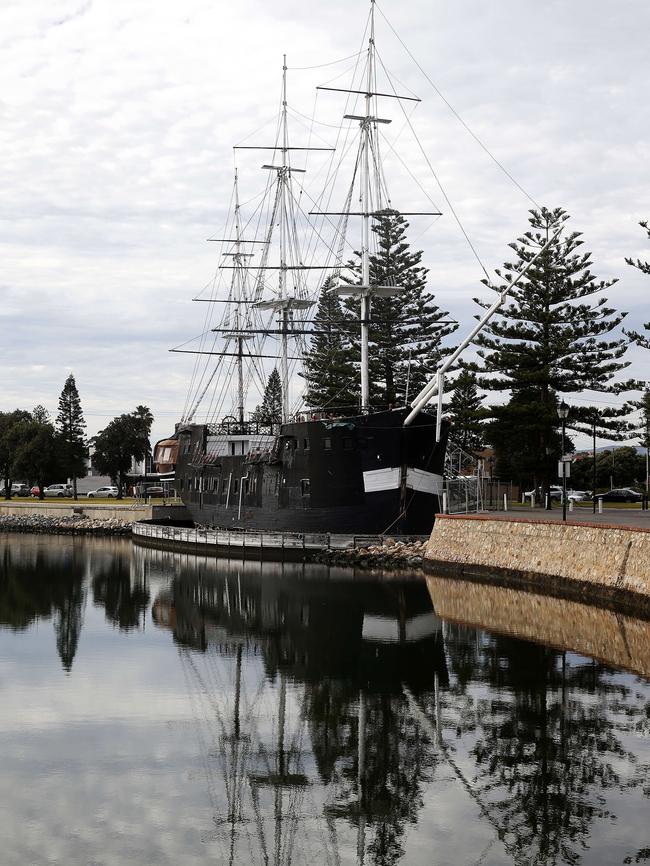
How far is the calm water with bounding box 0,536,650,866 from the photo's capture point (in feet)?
29.9

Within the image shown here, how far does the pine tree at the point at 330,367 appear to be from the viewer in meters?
51.0

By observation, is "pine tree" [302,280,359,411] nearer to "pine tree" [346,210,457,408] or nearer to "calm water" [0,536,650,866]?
"pine tree" [346,210,457,408]

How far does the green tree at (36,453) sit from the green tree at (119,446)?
424cm

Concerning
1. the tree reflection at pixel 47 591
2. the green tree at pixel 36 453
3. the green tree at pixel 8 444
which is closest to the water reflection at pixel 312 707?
the tree reflection at pixel 47 591

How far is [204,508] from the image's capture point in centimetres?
4578

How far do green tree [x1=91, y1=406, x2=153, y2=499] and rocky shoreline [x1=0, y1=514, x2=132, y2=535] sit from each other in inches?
645

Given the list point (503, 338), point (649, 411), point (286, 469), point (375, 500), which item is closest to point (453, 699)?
point (375, 500)

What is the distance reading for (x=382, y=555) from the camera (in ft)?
104

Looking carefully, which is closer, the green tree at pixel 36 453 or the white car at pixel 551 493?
the white car at pixel 551 493

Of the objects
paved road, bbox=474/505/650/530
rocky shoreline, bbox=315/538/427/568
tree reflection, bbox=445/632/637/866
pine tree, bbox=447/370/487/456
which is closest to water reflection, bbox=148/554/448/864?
tree reflection, bbox=445/632/637/866

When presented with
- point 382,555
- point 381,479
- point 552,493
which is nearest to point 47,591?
point 382,555

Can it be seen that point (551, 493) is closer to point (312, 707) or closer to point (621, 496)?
point (621, 496)

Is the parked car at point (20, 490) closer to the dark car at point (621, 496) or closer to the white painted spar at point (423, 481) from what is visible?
the dark car at point (621, 496)

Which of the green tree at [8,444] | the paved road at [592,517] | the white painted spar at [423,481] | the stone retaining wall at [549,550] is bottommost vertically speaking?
the stone retaining wall at [549,550]
